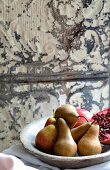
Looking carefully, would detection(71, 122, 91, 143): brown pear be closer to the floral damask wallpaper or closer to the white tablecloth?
the white tablecloth

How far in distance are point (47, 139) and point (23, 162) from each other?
72 mm

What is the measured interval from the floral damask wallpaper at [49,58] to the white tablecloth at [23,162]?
0.25m

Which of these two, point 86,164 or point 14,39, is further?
point 14,39

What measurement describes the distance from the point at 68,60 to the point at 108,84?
5.2 inches

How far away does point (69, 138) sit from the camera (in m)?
0.62

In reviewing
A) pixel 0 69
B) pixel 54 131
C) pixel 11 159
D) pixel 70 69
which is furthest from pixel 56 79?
pixel 11 159

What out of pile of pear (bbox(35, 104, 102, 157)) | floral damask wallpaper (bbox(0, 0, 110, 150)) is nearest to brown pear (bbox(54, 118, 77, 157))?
pile of pear (bbox(35, 104, 102, 157))

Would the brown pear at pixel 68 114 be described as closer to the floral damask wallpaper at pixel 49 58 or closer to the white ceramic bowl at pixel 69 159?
the white ceramic bowl at pixel 69 159

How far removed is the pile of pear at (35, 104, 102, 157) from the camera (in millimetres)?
613

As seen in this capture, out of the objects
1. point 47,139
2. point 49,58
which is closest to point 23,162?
point 47,139

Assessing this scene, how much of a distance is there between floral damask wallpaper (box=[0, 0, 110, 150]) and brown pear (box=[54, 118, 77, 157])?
0.31 meters

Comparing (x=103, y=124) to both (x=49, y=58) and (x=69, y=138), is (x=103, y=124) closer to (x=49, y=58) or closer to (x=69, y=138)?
(x=69, y=138)

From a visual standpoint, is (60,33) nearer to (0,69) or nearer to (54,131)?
(0,69)

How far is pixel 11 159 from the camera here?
0.54 meters
